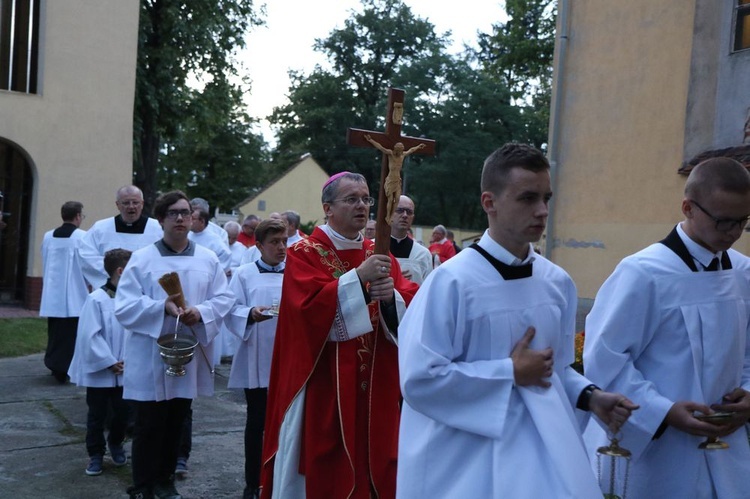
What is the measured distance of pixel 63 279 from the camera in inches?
437

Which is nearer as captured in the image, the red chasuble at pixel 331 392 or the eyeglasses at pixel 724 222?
the eyeglasses at pixel 724 222

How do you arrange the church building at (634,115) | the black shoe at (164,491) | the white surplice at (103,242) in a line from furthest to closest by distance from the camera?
Answer: the church building at (634,115)
the white surplice at (103,242)
the black shoe at (164,491)

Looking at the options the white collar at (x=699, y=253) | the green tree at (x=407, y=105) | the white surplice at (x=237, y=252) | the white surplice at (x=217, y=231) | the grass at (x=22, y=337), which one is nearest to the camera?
the white collar at (x=699, y=253)

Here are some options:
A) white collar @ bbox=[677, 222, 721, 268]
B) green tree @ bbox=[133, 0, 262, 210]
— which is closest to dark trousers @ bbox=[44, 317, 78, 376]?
white collar @ bbox=[677, 222, 721, 268]

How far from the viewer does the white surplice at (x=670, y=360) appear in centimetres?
346

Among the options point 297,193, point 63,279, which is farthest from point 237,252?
point 297,193

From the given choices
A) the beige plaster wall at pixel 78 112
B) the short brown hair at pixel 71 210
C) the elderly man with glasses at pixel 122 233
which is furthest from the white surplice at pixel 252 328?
the beige plaster wall at pixel 78 112

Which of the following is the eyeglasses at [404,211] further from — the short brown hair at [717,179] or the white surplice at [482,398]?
the white surplice at [482,398]

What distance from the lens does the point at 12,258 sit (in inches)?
722

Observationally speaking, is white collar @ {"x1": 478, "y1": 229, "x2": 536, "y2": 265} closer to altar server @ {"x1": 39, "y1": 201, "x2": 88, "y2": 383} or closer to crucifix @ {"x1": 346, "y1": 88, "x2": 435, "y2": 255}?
crucifix @ {"x1": 346, "y1": 88, "x2": 435, "y2": 255}

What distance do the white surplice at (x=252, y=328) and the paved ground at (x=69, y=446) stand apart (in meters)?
0.88

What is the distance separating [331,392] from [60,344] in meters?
6.61

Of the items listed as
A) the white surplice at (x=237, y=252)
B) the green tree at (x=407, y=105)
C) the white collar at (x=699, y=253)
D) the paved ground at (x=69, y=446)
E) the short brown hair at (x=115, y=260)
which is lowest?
the paved ground at (x=69, y=446)

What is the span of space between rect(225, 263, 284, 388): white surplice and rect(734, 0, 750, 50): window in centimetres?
772
